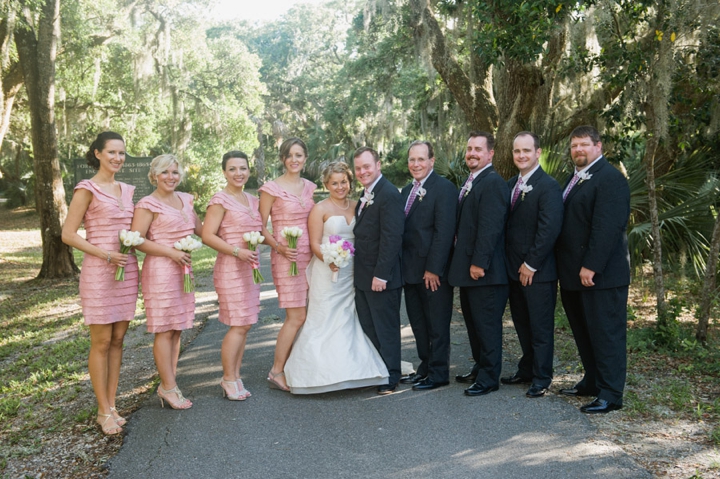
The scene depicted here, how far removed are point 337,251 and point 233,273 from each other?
35.7 inches

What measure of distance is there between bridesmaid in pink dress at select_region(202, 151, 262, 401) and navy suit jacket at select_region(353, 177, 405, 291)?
911 millimetres

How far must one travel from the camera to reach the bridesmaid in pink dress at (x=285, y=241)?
5480 millimetres

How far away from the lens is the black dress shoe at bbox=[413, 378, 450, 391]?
17.5 feet

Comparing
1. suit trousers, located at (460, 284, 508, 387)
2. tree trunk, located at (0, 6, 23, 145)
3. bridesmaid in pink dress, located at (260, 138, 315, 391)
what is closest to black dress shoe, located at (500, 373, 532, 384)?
suit trousers, located at (460, 284, 508, 387)

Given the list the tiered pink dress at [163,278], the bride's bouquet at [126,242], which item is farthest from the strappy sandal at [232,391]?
the bride's bouquet at [126,242]

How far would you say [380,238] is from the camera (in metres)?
5.24

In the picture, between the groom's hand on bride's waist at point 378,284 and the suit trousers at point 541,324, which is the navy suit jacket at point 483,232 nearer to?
the suit trousers at point 541,324

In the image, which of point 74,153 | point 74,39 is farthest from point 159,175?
point 74,153

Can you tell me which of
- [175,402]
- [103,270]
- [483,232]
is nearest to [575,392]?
[483,232]

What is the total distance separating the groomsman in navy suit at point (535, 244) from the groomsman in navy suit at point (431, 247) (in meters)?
0.55

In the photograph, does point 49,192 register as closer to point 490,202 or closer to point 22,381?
point 22,381

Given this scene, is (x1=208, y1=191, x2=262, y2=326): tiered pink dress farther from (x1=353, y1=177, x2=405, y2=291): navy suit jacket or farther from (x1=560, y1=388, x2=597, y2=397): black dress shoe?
(x1=560, y1=388, x2=597, y2=397): black dress shoe

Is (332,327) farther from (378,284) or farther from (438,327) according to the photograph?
(438,327)

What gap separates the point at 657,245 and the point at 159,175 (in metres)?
5.18
